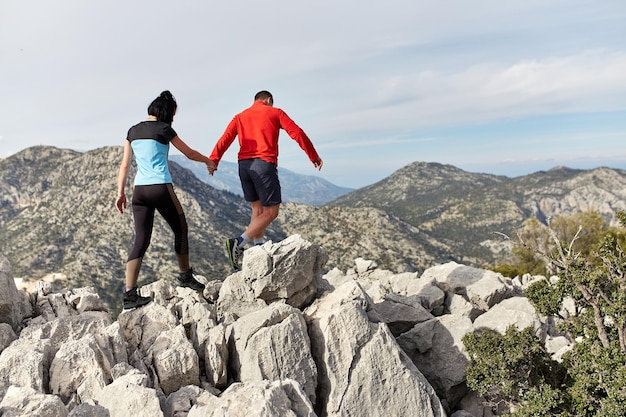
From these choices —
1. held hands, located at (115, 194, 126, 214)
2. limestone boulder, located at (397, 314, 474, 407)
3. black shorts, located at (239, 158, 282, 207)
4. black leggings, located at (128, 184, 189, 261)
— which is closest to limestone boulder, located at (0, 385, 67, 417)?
black leggings, located at (128, 184, 189, 261)

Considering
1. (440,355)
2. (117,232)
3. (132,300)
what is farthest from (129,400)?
(117,232)

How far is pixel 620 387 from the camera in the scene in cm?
1059

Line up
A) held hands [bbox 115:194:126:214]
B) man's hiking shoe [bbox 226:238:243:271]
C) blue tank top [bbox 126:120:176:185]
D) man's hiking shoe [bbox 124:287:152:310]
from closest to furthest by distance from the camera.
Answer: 1. blue tank top [bbox 126:120:176:185]
2. held hands [bbox 115:194:126:214]
3. man's hiking shoe [bbox 124:287:152:310]
4. man's hiking shoe [bbox 226:238:243:271]

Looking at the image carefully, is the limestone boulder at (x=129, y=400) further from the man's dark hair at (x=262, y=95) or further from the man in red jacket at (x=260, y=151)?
the man's dark hair at (x=262, y=95)

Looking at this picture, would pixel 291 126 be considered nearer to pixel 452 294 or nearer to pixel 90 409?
pixel 90 409

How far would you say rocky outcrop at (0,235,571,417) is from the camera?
7887 millimetres

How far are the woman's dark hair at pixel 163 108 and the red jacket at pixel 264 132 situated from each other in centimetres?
208

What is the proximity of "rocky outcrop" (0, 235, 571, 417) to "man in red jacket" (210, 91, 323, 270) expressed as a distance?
823 millimetres

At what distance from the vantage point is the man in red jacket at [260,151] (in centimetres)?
1130

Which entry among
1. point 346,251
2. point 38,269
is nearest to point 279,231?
point 346,251

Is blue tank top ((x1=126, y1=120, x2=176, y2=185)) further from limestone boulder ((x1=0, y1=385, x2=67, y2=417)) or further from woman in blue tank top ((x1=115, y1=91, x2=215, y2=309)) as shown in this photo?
limestone boulder ((x1=0, y1=385, x2=67, y2=417))

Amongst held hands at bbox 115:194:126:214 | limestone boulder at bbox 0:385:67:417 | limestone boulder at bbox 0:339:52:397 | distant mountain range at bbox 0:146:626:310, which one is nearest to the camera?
limestone boulder at bbox 0:385:67:417

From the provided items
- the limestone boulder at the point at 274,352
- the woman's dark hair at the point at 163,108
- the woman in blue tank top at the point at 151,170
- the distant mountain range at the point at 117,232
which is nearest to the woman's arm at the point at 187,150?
the woman in blue tank top at the point at 151,170

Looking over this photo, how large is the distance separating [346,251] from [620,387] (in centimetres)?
11702
